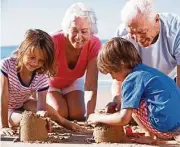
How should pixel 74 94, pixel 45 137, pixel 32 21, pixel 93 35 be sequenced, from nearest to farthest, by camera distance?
pixel 45 137
pixel 93 35
pixel 74 94
pixel 32 21

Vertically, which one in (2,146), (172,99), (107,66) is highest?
(107,66)

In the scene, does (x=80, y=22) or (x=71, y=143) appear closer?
(x=71, y=143)

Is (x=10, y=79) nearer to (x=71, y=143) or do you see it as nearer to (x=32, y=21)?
(x=71, y=143)

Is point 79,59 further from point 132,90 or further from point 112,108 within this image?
point 132,90

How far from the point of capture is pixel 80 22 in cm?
341

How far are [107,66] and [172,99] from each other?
41cm

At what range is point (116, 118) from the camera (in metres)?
2.56

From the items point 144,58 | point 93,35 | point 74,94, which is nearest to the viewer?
point 144,58

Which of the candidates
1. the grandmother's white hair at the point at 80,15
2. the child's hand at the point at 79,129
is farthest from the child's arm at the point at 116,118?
the grandmother's white hair at the point at 80,15

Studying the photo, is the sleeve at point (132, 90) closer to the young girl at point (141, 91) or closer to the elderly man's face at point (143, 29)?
the young girl at point (141, 91)

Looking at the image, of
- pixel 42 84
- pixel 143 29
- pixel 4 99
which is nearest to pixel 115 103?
pixel 143 29

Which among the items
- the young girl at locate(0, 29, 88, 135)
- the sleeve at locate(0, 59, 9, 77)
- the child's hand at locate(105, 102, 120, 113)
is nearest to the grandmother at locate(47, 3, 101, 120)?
the young girl at locate(0, 29, 88, 135)

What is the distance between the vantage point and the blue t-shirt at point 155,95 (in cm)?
254

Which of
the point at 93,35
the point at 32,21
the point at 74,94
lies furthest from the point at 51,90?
the point at 32,21
